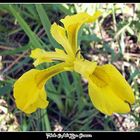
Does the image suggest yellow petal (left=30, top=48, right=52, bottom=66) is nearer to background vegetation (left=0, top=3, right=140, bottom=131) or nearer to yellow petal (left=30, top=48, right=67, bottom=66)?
yellow petal (left=30, top=48, right=67, bottom=66)

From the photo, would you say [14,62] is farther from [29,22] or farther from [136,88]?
[136,88]

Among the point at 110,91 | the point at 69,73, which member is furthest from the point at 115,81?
the point at 69,73

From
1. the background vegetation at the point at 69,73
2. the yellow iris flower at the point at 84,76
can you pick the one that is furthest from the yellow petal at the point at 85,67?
the background vegetation at the point at 69,73

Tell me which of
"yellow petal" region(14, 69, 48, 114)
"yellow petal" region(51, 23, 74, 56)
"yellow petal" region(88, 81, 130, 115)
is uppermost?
"yellow petal" region(51, 23, 74, 56)

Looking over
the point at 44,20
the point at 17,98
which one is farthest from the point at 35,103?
the point at 44,20

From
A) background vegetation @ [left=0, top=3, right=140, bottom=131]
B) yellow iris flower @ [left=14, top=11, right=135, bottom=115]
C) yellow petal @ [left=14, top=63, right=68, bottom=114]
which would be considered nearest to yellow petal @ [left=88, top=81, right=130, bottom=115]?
yellow iris flower @ [left=14, top=11, right=135, bottom=115]

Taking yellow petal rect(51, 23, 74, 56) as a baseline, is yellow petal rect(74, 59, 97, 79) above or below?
below

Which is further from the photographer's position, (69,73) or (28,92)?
(69,73)

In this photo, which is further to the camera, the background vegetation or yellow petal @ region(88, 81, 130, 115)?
the background vegetation

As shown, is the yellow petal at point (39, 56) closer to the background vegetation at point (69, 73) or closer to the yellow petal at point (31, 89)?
the yellow petal at point (31, 89)

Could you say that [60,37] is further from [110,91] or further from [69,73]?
[69,73]
